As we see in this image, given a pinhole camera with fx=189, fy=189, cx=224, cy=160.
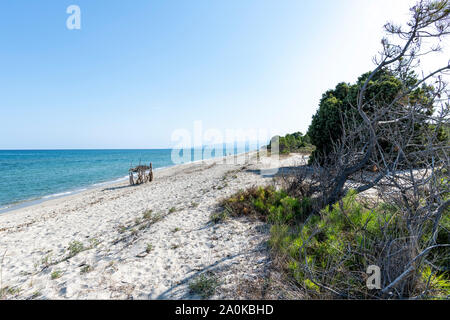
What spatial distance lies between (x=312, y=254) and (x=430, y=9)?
393 cm

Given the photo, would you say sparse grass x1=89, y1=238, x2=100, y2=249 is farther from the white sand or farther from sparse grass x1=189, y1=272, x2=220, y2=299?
sparse grass x1=189, y1=272, x2=220, y2=299

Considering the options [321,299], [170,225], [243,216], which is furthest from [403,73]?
[170,225]

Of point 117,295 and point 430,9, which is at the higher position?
point 430,9

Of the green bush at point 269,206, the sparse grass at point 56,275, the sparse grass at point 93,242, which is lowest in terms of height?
the sparse grass at point 93,242

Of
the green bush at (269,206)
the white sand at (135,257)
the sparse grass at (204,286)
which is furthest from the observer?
the green bush at (269,206)

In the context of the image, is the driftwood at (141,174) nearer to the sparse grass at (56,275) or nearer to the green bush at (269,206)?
the green bush at (269,206)

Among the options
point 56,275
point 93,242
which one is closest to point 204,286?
point 56,275

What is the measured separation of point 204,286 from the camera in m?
2.85

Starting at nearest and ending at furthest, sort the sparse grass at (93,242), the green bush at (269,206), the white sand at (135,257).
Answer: the white sand at (135,257) → the sparse grass at (93,242) → the green bush at (269,206)

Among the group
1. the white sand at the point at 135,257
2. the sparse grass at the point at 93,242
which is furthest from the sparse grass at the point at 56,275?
the sparse grass at the point at 93,242

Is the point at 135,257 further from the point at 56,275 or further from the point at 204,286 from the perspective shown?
the point at 204,286

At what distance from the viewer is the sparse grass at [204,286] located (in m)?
2.75
